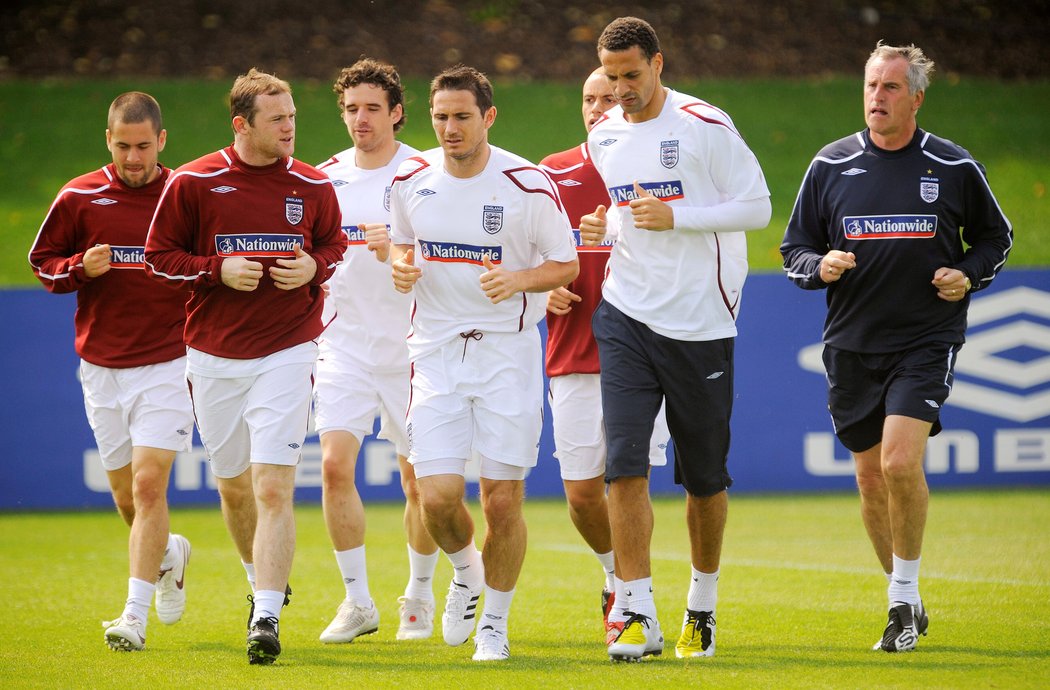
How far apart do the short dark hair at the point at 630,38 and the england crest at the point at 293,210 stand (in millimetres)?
1626

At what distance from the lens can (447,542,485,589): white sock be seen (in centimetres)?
690

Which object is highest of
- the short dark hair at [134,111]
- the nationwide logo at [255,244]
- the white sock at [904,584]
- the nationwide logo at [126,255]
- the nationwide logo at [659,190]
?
the short dark hair at [134,111]

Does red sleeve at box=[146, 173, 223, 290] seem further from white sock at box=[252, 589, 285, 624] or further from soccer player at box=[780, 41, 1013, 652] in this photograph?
soccer player at box=[780, 41, 1013, 652]

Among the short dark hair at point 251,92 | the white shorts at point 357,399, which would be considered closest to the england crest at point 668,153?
the short dark hair at point 251,92

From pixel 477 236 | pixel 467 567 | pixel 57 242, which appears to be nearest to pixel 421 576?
pixel 467 567

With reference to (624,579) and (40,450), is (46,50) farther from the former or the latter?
(624,579)

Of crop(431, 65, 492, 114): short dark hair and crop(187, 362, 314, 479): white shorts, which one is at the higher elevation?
crop(431, 65, 492, 114): short dark hair

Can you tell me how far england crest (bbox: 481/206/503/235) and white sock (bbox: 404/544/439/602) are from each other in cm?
200

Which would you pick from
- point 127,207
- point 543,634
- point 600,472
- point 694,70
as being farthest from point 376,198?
point 694,70

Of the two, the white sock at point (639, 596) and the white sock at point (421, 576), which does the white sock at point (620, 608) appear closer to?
the white sock at point (639, 596)

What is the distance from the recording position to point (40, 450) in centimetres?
1230

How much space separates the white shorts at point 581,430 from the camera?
23.9 feet

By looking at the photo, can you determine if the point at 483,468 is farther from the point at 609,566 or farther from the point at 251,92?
the point at 251,92

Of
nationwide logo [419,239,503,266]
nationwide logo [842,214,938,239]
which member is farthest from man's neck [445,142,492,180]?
nationwide logo [842,214,938,239]
